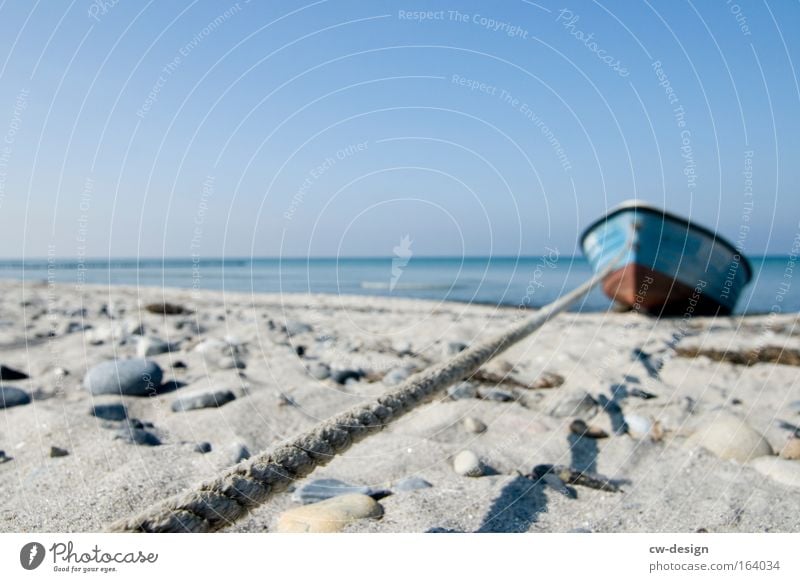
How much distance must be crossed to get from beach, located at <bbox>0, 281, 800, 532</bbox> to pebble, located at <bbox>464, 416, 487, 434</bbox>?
0.01 meters

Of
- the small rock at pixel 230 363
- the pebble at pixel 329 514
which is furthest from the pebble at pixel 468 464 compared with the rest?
the small rock at pixel 230 363

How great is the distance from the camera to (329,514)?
1.81 metres

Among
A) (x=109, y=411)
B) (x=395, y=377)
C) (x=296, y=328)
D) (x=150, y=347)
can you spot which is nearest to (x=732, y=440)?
(x=395, y=377)

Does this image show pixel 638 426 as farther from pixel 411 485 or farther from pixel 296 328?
pixel 296 328

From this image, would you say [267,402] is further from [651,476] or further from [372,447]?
[651,476]

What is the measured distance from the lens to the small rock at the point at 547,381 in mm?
3561

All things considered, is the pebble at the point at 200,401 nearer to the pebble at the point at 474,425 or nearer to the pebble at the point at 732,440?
the pebble at the point at 474,425

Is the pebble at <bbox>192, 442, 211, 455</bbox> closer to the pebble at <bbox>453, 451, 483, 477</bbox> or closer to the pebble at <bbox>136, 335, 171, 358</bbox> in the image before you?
the pebble at <bbox>453, 451, 483, 477</bbox>

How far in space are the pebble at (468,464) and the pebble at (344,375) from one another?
4.58 ft

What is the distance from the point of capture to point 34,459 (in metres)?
2.23

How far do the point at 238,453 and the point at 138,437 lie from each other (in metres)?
0.46
